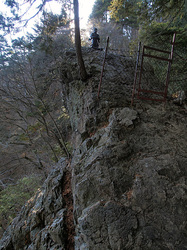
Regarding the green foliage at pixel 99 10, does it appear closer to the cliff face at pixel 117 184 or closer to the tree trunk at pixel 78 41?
the tree trunk at pixel 78 41

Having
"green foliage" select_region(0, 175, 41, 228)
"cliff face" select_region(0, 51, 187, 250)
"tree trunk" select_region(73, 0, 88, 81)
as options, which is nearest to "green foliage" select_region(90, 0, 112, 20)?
"tree trunk" select_region(73, 0, 88, 81)

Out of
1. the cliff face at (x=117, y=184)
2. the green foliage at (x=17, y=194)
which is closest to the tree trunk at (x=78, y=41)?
the cliff face at (x=117, y=184)

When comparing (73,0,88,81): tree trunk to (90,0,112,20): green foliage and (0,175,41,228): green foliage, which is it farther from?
(90,0,112,20): green foliage

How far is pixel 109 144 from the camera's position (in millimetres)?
3305

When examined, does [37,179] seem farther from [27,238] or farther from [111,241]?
[111,241]

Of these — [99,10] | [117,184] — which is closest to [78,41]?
[117,184]

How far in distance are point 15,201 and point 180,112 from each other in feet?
27.5

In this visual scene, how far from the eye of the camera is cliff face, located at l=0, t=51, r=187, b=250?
2396 mm

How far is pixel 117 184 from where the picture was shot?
2.83m

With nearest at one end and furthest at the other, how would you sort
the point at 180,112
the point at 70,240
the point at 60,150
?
the point at 70,240 → the point at 180,112 → the point at 60,150

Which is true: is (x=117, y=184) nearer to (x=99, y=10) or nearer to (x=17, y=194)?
(x=17, y=194)

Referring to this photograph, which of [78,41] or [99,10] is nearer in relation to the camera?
[78,41]

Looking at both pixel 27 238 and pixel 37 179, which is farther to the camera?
pixel 37 179

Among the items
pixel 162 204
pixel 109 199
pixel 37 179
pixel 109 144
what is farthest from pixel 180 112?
pixel 37 179
